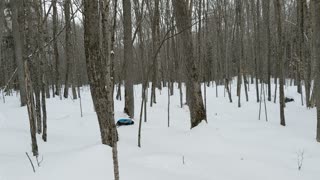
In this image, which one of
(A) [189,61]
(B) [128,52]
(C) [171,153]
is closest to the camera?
(C) [171,153]

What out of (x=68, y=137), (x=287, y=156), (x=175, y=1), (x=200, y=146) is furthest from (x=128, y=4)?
(x=287, y=156)

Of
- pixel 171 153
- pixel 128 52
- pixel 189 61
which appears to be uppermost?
pixel 128 52

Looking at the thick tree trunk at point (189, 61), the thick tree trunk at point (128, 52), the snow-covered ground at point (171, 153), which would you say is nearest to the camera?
the snow-covered ground at point (171, 153)

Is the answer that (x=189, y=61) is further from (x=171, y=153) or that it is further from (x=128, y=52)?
(x=128, y=52)

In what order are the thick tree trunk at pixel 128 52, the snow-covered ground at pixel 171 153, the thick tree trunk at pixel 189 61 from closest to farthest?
the snow-covered ground at pixel 171 153 → the thick tree trunk at pixel 189 61 → the thick tree trunk at pixel 128 52

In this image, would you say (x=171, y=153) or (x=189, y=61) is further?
(x=189, y=61)

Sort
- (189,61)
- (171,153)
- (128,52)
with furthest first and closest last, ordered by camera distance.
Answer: (128,52) < (189,61) < (171,153)

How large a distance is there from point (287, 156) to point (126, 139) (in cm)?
335

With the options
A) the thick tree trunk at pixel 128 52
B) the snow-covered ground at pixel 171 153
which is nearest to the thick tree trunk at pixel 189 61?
the snow-covered ground at pixel 171 153

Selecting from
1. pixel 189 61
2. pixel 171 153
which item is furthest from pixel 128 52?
pixel 171 153

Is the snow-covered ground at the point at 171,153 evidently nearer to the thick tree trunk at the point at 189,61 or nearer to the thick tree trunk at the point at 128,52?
the thick tree trunk at the point at 128,52

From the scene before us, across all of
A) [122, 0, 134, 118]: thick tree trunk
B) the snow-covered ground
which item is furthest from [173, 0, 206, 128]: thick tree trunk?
[122, 0, 134, 118]: thick tree trunk

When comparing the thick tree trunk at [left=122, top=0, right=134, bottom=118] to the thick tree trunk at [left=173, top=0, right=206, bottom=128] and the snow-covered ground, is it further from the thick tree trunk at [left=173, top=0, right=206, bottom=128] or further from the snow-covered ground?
the thick tree trunk at [left=173, top=0, right=206, bottom=128]

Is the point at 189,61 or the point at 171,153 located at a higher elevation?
the point at 189,61
